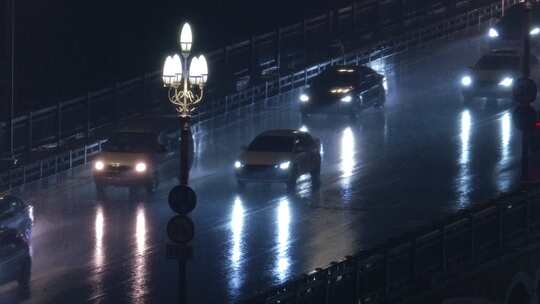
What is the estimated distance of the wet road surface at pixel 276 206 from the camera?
28.1m

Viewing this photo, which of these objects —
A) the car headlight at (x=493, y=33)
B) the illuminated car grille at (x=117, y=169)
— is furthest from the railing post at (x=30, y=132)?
the car headlight at (x=493, y=33)

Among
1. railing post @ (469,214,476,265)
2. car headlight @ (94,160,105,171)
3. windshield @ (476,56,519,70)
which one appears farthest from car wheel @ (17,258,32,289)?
windshield @ (476,56,519,70)

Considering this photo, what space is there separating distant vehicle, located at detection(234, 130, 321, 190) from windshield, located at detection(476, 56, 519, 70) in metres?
12.2

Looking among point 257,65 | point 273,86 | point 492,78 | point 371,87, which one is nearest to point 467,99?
point 492,78

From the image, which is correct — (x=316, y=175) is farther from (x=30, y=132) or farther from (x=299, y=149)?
(x=30, y=132)

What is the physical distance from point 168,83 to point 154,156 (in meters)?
10.8

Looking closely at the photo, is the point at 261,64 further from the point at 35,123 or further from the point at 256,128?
the point at 35,123

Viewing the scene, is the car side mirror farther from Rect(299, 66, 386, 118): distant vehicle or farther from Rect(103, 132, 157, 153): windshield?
Rect(299, 66, 386, 118): distant vehicle

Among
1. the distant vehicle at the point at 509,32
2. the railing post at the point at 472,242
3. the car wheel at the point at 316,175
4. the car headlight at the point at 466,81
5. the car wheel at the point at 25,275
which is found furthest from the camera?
the distant vehicle at the point at 509,32

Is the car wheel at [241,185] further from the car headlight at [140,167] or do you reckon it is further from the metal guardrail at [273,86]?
the metal guardrail at [273,86]

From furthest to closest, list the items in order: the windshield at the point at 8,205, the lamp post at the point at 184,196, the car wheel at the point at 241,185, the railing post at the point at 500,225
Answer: the car wheel at the point at 241,185
the windshield at the point at 8,205
the railing post at the point at 500,225
the lamp post at the point at 184,196

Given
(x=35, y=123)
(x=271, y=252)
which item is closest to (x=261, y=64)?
(x=35, y=123)

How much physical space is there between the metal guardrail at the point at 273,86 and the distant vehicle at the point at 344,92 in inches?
109

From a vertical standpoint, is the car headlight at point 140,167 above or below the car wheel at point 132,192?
above
